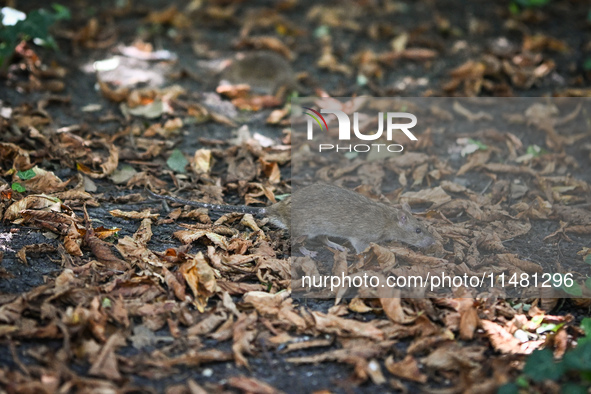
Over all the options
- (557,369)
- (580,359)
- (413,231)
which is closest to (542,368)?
(557,369)

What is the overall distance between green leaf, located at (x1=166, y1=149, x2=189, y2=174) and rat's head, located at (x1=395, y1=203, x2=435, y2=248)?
7.25ft

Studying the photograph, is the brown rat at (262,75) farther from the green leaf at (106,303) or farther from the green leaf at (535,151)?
the green leaf at (106,303)

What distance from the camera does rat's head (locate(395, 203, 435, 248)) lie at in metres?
4.78

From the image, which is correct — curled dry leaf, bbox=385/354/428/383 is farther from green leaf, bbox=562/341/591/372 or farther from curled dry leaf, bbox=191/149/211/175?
curled dry leaf, bbox=191/149/211/175

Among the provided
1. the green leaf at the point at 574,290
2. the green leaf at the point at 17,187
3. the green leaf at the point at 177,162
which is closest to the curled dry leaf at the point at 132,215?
the green leaf at the point at 17,187

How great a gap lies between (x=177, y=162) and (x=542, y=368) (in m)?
3.86

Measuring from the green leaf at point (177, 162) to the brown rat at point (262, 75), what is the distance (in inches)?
69.1

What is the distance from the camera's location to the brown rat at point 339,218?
4.75 metres

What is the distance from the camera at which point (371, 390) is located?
3.38 meters

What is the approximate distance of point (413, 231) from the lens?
15.7 feet

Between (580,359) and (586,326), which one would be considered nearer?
(580,359)

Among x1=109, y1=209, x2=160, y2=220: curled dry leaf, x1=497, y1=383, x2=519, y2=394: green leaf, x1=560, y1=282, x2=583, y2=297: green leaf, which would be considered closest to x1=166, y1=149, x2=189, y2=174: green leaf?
x1=109, y1=209, x2=160, y2=220: curled dry leaf

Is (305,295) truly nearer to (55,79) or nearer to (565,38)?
(55,79)

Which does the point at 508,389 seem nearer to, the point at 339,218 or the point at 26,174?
the point at 339,218
